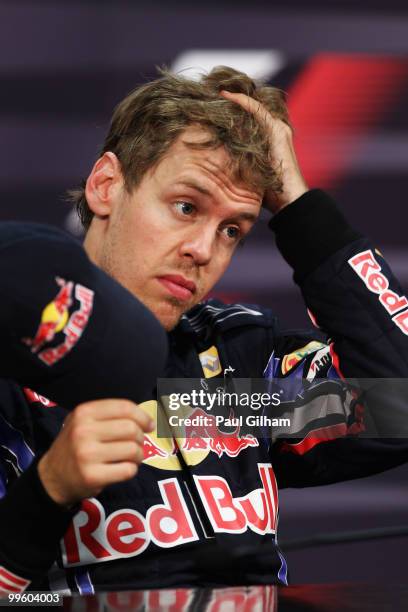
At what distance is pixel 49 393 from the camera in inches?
25.4

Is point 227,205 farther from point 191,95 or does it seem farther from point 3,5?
point 3,5

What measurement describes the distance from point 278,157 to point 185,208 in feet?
0.51

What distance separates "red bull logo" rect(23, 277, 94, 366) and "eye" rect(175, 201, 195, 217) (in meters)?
0.51

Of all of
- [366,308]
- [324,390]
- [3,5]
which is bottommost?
[324,390]

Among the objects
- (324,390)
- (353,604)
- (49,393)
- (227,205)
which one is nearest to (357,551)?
(324,390)

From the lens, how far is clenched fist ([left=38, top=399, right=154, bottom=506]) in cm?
67

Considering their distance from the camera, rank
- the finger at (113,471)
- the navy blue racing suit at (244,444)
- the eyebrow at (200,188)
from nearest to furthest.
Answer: the finger at (113,471) < the navy blue racing suit at (244,444) < the eyebrow at (200,188)

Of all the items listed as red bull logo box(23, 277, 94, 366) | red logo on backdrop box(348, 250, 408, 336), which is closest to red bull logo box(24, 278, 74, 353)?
red bull logo box(23, 277, 94, 366)

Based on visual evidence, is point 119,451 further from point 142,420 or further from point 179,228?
point 179,228

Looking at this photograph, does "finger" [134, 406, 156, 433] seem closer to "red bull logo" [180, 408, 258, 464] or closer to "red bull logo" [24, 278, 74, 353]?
"red bull logo" [24, 278, 74, 353]

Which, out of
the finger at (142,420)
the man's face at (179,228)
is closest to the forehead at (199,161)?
the man's face at (179,228)

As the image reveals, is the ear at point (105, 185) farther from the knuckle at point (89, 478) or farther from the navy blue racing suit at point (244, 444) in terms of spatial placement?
the knuckle at point (89, 478)

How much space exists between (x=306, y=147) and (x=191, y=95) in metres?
0.61

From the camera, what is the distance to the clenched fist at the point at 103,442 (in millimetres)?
668
